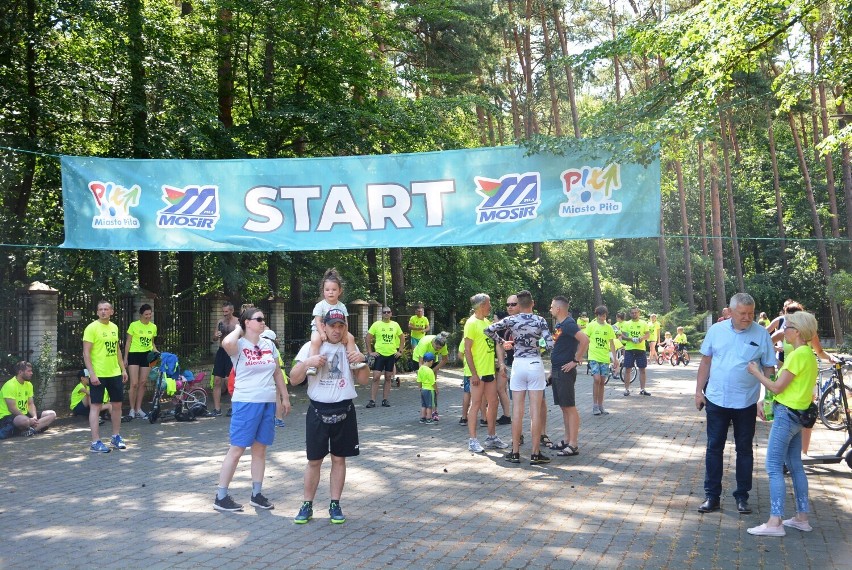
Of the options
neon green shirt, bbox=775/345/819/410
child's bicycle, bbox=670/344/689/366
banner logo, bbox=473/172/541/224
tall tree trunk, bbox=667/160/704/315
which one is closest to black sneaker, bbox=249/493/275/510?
neon green shirt, bbox=775/345/819/410

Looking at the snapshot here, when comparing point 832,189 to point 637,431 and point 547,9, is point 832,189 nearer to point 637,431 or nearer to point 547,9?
point 547,9

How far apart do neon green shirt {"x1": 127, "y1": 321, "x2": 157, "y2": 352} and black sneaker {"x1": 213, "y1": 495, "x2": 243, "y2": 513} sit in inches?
274

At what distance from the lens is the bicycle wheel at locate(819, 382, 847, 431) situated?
1205cm

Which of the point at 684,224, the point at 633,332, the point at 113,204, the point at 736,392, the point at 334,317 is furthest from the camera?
the point at 684,224

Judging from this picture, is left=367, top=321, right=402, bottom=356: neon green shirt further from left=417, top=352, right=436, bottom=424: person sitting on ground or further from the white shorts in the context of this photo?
the white shorts

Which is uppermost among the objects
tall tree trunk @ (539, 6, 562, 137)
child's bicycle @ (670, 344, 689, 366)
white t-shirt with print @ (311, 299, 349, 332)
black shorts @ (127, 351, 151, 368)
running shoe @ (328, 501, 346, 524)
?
tall tree trunk @ (539, 6, 562, 137)

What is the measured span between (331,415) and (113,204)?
294 inches

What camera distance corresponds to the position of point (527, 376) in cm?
927

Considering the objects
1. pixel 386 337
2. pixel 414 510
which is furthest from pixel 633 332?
pixel 414 510

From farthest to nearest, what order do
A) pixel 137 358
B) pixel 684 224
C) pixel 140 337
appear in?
pixel 684 224, pixel 137 358, pixel 140 337

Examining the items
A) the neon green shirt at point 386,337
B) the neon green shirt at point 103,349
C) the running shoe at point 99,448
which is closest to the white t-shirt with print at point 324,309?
the neon green shirt at point 103,349

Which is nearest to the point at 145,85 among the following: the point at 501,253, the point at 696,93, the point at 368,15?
the point at 368,15

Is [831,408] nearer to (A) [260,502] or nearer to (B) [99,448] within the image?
(A) [260,502]

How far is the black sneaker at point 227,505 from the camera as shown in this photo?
7.12 metres
